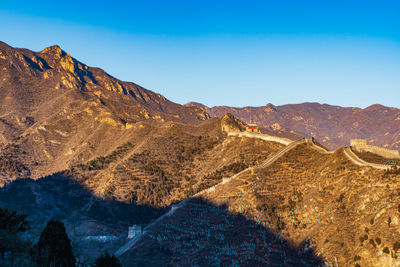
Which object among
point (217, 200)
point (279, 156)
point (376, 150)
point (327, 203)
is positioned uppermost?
point (376, 150)

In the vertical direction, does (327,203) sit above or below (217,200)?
above

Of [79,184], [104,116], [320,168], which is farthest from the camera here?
[104,116]

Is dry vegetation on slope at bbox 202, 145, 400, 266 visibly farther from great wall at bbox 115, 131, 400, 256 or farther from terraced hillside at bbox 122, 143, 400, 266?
great wall at bbox 115, 131, 400, 256

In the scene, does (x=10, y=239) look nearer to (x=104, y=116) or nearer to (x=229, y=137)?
(x=229, y=137)

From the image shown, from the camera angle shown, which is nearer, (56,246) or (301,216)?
(56,246)

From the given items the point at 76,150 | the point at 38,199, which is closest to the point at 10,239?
the point at 38,199

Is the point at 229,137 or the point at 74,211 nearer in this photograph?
the point at 74,211

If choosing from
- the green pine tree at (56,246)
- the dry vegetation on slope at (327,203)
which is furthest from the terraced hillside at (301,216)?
the green pine tree at (56,246)

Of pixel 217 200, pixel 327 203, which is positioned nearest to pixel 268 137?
pixel 217 200

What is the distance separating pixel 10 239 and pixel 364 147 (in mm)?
78880

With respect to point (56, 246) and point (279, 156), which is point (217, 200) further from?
point (56, 246)

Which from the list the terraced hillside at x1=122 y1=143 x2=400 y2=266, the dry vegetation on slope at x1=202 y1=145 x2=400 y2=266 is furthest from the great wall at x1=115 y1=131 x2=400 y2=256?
the dry vegetation on slope at x1=202 y1=145 x2=400 y2=266

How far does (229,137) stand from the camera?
425 ft

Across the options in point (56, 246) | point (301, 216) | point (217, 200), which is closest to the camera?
point (56, 246)
